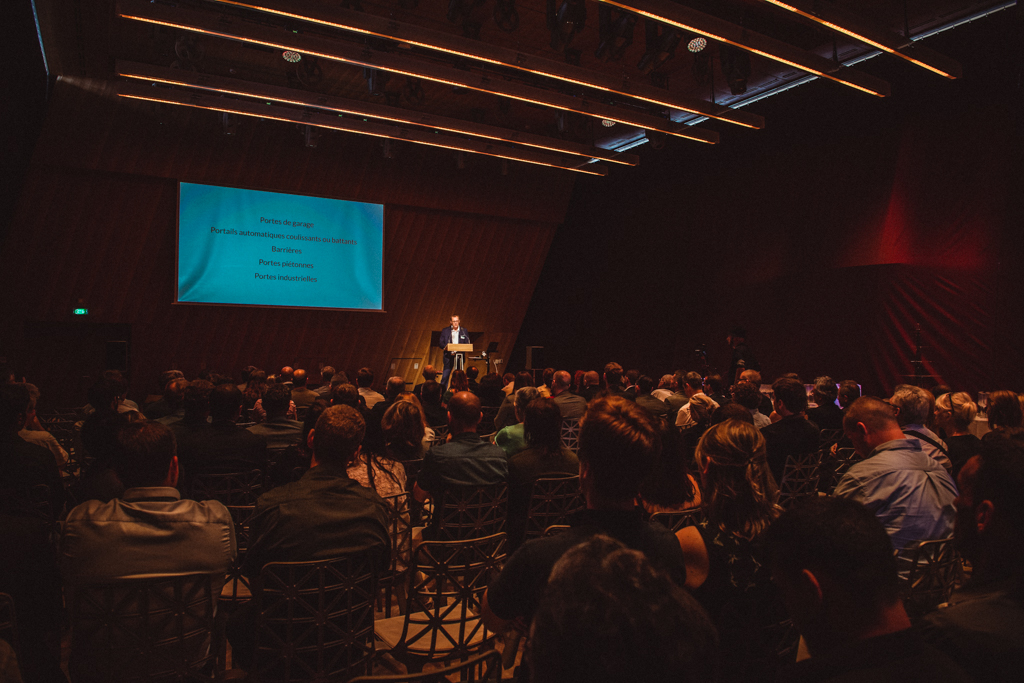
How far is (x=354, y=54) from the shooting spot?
23.0 feet

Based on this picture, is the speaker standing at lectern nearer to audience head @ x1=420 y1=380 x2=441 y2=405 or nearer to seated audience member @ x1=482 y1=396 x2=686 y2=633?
audience head @ x1=420 y1=380 x2=441 y2=405

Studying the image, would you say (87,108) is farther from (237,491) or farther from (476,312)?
(237,491)

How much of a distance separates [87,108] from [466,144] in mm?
6024

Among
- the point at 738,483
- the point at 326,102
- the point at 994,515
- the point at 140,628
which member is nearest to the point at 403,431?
the point at 140,628

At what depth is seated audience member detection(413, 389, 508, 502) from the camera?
2.92 metres

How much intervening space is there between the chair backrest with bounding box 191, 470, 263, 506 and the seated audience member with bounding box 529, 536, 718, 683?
2.78 metres

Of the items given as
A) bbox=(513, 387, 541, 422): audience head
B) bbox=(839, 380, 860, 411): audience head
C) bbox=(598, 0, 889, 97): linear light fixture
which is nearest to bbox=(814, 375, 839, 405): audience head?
bbox=(839, 380, 860, 411): audience head

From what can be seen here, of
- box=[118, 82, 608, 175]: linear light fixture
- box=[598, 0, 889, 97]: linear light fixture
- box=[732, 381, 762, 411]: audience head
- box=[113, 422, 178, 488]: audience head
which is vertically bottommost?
box=[113, 422, 178, 488]: audience head

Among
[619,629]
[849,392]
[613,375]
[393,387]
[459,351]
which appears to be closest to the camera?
[619,629]

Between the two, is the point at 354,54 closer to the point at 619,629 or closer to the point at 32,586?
the point at 32,586

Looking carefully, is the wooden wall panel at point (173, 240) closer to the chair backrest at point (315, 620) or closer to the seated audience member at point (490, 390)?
the seated audience member at point (490, 390)

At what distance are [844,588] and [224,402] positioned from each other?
10.9ft

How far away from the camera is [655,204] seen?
12.1 m

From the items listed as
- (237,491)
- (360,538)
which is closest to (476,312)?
(237,491)
